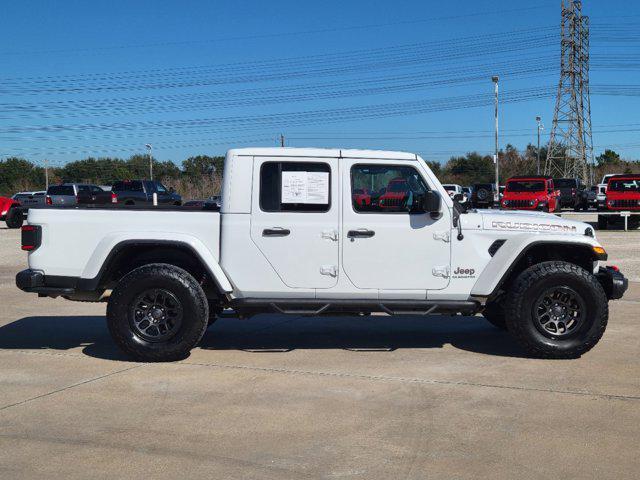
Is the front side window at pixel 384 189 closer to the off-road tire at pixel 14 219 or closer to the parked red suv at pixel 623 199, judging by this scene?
the off-road tire at pixel 14 219

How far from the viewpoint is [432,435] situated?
5.07 m

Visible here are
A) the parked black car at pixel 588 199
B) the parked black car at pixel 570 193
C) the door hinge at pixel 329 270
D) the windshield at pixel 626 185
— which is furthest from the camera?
the parked black car at pixel 588 199

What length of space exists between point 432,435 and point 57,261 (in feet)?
13.0

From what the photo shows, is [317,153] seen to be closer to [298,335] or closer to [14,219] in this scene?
[298,335]

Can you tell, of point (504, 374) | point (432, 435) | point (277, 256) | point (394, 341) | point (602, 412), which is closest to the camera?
point (432, 435)

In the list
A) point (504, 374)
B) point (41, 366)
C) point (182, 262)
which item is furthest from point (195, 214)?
point (504, 374)

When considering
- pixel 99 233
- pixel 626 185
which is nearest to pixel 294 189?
pixel 99 233

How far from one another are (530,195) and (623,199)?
442 centimetres

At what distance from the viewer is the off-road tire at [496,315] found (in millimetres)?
8391

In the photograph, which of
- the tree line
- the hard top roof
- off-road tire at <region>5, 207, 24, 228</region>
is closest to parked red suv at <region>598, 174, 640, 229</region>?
the hard top roof

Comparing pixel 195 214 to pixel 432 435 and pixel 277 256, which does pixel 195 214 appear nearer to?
pixel 277 256

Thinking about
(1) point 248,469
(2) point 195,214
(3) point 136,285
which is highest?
(2) point 195,214

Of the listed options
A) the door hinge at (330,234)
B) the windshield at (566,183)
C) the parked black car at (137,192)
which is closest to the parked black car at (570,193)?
the windshield at (566,183)

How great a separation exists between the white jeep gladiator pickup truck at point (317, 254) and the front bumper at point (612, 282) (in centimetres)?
31
